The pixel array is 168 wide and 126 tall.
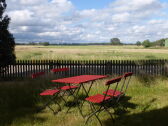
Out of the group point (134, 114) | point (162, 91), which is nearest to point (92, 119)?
point (134, 114)

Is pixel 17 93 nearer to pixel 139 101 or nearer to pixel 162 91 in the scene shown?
pixel 139 101

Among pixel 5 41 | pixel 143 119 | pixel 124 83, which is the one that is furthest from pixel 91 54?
pixel 143 119

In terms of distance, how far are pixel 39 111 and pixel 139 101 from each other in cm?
283

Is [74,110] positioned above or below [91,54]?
below

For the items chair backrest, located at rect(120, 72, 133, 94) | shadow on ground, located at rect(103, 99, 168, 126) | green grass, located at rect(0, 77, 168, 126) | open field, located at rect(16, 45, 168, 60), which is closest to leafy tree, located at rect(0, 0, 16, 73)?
green grass, located at rect(0, 77, 168, 126)

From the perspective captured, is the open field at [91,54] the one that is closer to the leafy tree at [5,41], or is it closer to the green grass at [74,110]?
the leafy tree at [5,41]

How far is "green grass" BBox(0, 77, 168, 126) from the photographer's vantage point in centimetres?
432

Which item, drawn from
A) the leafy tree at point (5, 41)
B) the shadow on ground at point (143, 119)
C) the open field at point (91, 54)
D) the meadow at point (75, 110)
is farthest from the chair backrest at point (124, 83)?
the open field at point (91, 54)

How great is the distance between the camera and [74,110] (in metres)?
5.16

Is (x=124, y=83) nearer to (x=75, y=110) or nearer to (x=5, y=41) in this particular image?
(x=75, y=110)

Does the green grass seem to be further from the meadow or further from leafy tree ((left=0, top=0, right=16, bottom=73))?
leafy tree ((left=0, top=0, right=16, bottom=73))

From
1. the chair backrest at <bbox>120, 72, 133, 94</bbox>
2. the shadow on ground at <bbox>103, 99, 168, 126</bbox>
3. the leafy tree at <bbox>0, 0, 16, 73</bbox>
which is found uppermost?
the leafy tree at <bbox>0, 0, 16, 73</bbox>

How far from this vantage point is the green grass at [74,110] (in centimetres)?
432

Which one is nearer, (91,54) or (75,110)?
(75,110)
